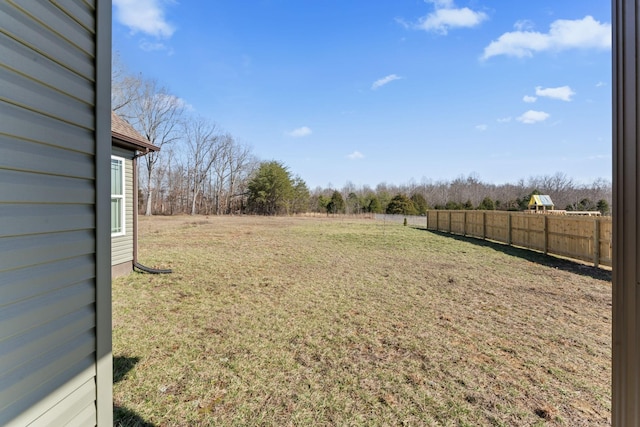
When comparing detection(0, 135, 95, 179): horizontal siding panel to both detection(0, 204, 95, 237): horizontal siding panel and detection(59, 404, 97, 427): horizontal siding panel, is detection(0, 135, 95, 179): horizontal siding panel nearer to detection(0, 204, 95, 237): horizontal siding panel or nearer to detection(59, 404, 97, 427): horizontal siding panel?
detection(0, 204, 95, 237): horizontal siding panel

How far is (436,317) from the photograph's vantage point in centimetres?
359

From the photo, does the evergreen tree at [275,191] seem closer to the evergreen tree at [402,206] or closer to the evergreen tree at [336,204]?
the evergreen tree at [336,204]

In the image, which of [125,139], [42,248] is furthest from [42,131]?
[125,139]

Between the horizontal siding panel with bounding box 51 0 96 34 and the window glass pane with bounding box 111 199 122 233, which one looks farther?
the window glass pane with bounding box 111 199 122 233

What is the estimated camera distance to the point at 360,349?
2740mm

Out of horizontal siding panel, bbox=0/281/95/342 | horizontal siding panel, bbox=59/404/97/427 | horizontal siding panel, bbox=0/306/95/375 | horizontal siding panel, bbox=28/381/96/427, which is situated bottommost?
horizontal siding panel, bbox=59/404/97/427

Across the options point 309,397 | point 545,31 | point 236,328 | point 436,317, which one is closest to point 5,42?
point 309,397

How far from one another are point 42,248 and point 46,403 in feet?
1.82

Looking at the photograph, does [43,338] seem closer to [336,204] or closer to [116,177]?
[116,177]

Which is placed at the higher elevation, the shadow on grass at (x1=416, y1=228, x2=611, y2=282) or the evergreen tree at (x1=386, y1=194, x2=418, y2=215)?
the evergreen tree at (x1=386, y1=194, x2=418, y2=215)

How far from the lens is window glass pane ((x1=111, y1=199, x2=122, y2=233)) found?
522cm

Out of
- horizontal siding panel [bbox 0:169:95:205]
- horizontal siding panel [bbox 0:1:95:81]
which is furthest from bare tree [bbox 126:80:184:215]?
horizontal siding panel [bbox 0:169:95:205]

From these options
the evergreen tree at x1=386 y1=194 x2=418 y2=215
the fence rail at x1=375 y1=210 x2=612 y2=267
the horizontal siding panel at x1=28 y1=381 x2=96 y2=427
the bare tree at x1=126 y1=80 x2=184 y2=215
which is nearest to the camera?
the horizontal siding panel at x1=28 y1=381 x2=96 y2=427

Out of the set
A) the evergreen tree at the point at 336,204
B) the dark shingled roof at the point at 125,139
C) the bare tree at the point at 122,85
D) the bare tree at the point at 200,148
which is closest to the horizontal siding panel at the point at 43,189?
the dark shingled roof at the point at 125,139
